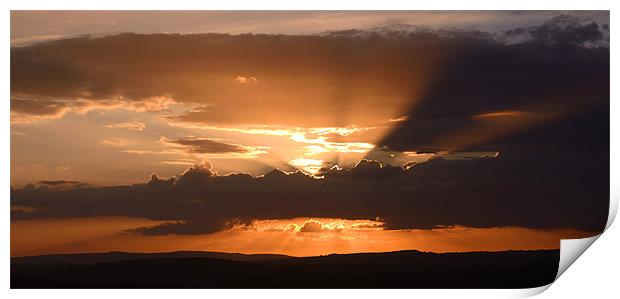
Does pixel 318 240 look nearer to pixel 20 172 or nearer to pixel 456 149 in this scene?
pixel 456 149

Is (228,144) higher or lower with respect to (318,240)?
higher

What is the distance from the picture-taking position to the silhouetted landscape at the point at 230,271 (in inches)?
167

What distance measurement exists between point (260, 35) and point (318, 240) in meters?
1.26

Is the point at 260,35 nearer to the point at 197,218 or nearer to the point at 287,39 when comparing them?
the point at 287,39

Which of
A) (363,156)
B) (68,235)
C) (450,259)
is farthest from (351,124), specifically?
(68,235)

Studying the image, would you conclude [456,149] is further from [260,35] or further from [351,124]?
[260,35]

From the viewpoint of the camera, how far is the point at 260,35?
4.21m

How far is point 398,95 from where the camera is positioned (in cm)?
424

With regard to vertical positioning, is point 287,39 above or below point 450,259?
above

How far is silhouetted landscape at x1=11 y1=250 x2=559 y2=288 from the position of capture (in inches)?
167

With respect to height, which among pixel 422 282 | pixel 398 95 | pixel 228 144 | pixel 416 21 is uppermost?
pixel 416 21

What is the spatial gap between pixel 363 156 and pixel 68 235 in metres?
1.80

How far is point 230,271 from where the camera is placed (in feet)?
14.0

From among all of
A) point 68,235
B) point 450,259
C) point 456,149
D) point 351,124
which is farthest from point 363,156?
point 68,235
